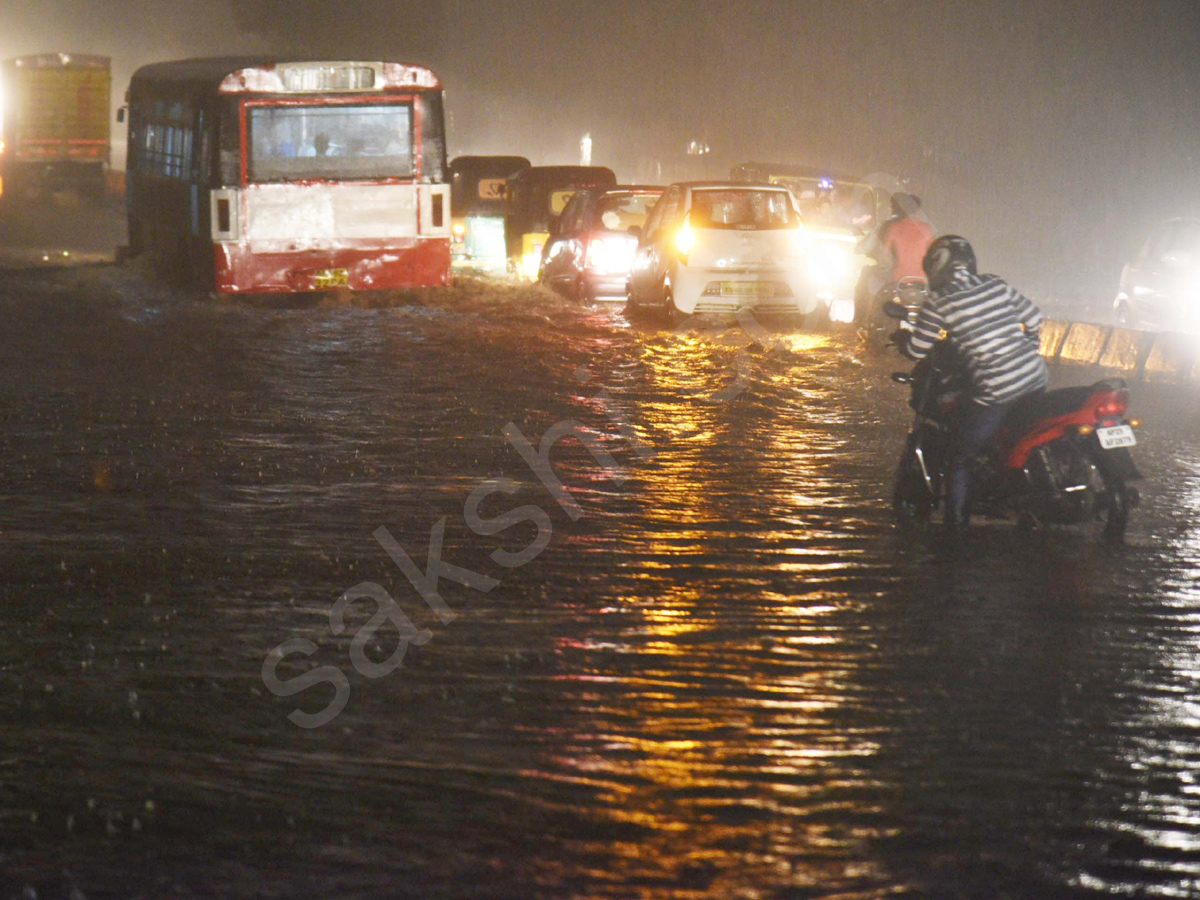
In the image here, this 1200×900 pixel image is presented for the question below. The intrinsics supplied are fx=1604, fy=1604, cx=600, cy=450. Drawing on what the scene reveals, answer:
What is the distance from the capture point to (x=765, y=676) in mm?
5816

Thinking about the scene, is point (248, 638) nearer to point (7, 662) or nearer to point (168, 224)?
point (7, 662)

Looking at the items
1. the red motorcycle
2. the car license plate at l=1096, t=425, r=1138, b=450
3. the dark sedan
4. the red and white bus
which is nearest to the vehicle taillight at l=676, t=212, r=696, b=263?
the dark sedan

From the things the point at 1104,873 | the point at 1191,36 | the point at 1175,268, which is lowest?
the point at 1104,873

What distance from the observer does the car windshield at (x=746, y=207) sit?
59.5ft

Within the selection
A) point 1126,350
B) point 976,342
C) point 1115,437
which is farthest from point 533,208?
point 1115,437

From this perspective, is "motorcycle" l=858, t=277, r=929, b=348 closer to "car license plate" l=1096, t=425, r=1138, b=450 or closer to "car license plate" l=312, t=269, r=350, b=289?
"car license plate" l=1096, t=425, r=1138, b=450

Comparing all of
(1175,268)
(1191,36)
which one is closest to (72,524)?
(1175,268)

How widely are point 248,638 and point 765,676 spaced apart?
77.3 inches

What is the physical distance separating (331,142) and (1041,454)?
13047 millimetres

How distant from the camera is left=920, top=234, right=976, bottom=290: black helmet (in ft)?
27.6

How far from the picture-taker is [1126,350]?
50.6ft

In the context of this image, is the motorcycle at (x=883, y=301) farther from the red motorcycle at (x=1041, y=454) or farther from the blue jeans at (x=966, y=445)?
the blue jeans at (x=966, y=445)

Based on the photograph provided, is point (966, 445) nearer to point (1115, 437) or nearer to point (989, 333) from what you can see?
point (989, 333)

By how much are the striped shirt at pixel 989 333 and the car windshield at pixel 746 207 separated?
9.73 m
